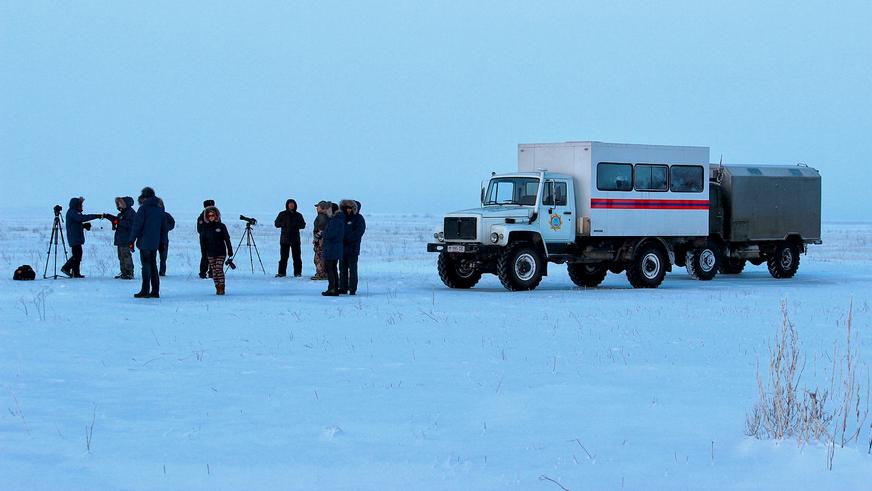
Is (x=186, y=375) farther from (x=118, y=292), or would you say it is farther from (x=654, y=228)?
(x=654, y=228)

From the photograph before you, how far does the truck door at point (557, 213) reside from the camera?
74.2 ft

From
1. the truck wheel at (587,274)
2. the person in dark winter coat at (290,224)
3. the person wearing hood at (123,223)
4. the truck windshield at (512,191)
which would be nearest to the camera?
the person wearing hood at (123,223)

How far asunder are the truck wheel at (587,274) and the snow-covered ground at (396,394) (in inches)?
236

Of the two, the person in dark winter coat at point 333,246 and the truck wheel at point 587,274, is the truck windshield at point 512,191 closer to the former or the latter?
the truck wheel at point 587,274

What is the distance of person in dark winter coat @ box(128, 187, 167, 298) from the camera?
61.2 feet

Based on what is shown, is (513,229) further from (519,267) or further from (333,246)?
(333,246)

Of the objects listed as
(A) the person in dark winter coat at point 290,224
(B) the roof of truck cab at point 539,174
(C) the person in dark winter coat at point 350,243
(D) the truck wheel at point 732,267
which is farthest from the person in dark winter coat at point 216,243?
(D) the truck wheel at point 732,267

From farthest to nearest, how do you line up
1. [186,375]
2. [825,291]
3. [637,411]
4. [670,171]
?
[670,171]
[825,291]
[186,375]
[637,411]

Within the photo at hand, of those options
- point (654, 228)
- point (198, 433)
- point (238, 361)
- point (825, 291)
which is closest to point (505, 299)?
point (654, 228)

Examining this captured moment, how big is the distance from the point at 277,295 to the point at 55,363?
28.8 ft

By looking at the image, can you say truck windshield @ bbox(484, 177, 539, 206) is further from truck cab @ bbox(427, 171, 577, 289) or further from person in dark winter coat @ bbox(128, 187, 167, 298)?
person in dark winter coat @ bbox(128, 187, 167, 298)

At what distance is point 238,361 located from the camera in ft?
37.6

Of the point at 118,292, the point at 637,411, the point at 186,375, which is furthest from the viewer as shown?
the point at 118,292

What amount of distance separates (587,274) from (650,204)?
215cm
